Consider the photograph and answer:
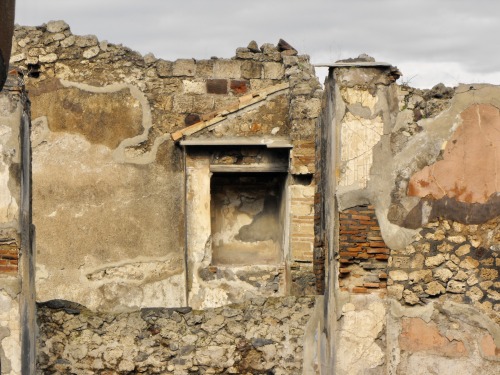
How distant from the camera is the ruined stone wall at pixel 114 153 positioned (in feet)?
37.7

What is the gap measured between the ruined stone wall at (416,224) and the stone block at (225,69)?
215 inches

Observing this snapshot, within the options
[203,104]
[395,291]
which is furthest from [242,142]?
[395,291]

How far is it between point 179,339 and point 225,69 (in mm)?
5115

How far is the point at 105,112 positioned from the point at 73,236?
4.36 feet

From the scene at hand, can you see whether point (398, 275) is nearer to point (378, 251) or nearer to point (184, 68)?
point (378, 251)

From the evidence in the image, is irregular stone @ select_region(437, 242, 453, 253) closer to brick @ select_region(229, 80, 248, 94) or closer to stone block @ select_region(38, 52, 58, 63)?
brick @ select_region(229, 80, 248, 94)

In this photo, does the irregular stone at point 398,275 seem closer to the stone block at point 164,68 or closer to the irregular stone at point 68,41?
the stone block at point 164,68

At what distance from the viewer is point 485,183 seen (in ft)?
21.5

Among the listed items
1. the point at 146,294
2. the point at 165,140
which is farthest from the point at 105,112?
the point at 146,294

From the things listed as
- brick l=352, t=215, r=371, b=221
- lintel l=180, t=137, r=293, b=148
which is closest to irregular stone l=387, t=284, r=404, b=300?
brick l=352, t=215, r=371, b=221

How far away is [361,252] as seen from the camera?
21.3ft

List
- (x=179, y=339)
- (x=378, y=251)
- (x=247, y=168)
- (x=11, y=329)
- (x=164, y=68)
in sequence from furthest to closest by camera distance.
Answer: (x=164, y=68)
(x=247, y=168)
(x=179, y=339)
(x=11, y=329)
(x=378, y=251)

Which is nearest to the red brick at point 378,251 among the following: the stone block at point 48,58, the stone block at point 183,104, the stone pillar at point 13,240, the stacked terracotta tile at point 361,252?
the stacked terracotta tile at point 361,252

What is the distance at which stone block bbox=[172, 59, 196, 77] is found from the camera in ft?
38.9
